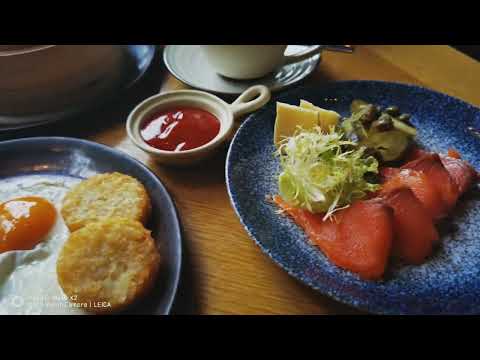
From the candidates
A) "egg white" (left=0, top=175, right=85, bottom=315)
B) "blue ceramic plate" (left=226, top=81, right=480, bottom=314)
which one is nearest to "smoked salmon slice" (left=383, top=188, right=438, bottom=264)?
"blue ceramic plate" (left=226, top=81, right=480, bottom=314)

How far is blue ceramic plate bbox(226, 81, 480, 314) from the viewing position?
39.8 inches

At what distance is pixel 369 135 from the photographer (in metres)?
1.48

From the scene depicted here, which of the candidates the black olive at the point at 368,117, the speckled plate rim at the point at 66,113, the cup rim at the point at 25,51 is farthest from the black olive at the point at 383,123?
the cup rim at the point at 25,51

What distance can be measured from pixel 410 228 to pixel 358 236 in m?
0.14

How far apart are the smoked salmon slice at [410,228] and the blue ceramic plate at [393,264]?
35 mm

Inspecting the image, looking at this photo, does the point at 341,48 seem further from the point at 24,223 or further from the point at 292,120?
the point at 24,223

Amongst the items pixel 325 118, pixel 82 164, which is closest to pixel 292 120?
pixel 325 118

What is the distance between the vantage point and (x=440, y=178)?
1259 millimetres

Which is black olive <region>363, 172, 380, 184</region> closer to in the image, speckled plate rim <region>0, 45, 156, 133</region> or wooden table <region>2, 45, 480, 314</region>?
wooden table <region>2, 45, 480, 314</region>

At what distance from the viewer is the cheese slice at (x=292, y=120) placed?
148 cm

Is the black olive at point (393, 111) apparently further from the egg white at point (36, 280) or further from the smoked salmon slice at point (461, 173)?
the egg white at point (36, 280)

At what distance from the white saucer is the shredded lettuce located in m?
0.55

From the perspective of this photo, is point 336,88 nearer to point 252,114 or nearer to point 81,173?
point 252,114

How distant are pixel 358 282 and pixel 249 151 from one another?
62 cm
